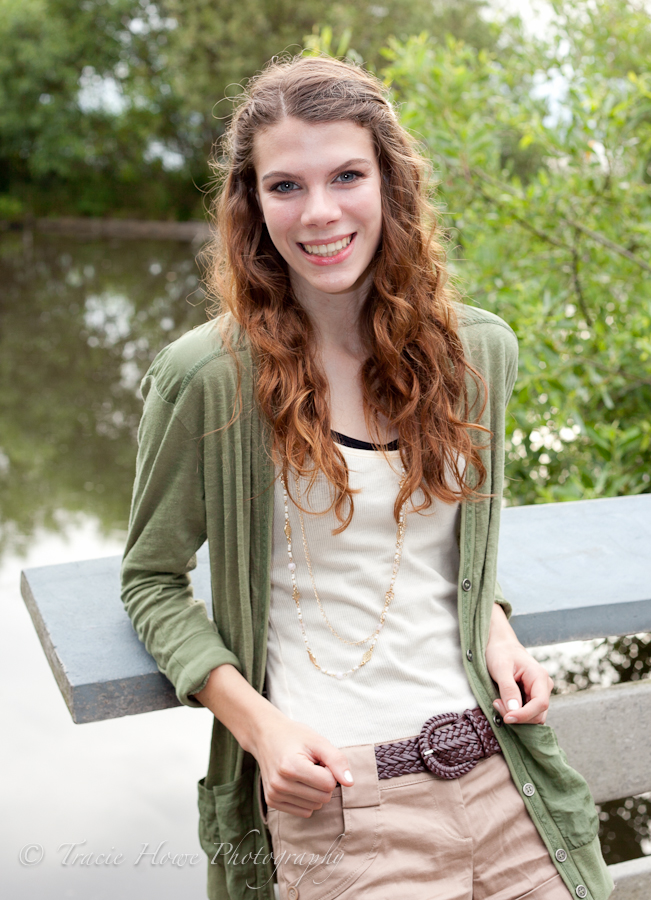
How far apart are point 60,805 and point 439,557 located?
195cm

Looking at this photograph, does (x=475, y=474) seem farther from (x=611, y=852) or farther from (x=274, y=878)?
(x=611, y=852)

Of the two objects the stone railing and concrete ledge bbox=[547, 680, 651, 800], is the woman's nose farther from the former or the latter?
concrete ledge bbox=[547, 680, 651, 800]

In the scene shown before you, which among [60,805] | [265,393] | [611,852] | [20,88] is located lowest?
[611,852]

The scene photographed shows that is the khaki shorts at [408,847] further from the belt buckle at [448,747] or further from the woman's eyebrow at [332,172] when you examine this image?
the woman's eyebrow at [332,172]

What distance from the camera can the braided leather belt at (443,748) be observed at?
1398mm

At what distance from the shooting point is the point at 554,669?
3705mm

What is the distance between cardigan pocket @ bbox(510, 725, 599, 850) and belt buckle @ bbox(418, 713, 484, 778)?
0.10 metres

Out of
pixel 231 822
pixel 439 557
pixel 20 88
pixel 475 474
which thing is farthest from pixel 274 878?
pixel 20 88

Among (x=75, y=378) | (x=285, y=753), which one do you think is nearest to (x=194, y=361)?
(x=285, y=753)

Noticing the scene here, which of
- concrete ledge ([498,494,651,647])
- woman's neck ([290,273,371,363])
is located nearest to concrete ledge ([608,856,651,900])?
concrete ledge ([498,494,651,647])

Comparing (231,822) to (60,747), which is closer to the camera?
(231,822)

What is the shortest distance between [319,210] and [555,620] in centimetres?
85

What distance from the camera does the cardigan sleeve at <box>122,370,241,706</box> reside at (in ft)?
4.79

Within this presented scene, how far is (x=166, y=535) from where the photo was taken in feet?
4.92
